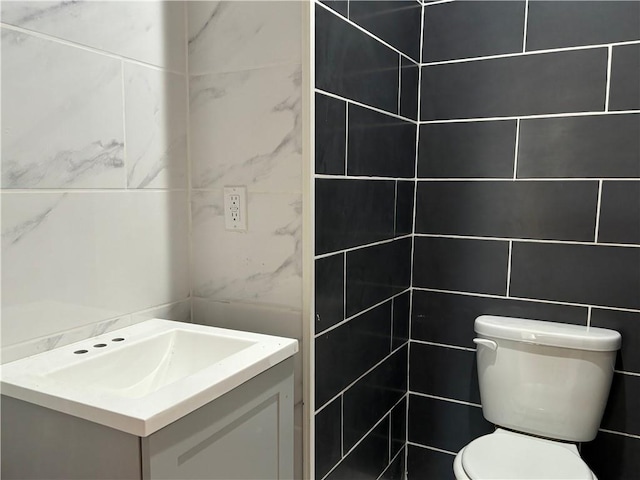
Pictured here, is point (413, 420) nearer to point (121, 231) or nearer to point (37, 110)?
point (121, 231)

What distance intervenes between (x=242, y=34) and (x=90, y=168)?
51 cm

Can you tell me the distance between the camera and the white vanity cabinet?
773 mm

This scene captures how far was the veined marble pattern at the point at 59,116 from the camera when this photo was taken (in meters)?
0.96

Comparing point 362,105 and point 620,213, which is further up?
point 362,105

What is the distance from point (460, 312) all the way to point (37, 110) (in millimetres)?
1493

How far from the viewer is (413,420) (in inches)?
78.3

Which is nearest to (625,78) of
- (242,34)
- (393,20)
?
(393,20)

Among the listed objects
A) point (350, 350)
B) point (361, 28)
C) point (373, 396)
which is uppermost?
point (361, 28)

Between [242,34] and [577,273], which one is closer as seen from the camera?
[242,34]

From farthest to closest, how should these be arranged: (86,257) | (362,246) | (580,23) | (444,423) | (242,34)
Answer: (444,423), (580,23), (362,246), (242,34), (86,257)

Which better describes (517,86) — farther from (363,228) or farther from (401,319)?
(401,319)

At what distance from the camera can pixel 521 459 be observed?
1.47m

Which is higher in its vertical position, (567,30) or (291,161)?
(567,30)

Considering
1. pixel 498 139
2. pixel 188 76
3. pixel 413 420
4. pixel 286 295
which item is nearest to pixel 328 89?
pixel 188 76
